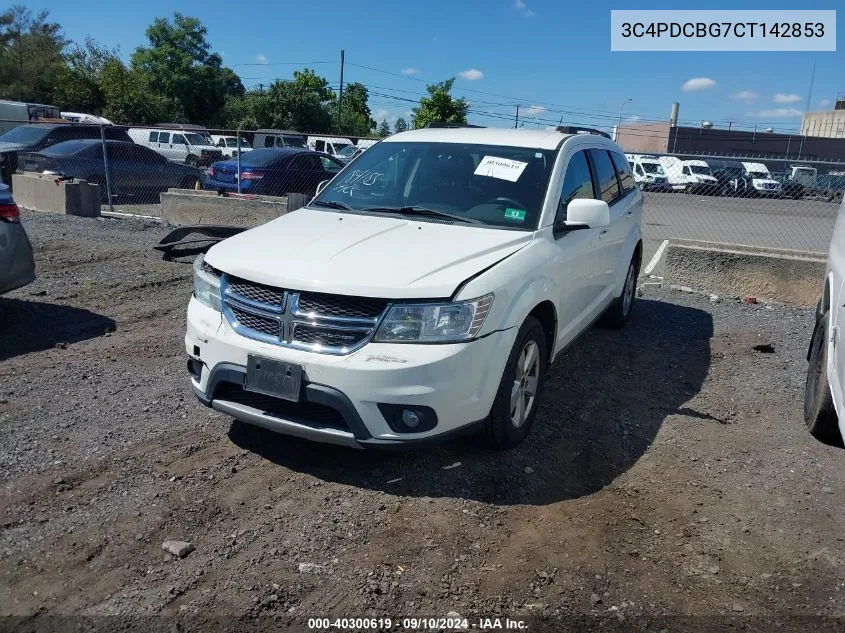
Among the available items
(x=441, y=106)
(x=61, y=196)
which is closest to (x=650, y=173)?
(x=441, y=106)

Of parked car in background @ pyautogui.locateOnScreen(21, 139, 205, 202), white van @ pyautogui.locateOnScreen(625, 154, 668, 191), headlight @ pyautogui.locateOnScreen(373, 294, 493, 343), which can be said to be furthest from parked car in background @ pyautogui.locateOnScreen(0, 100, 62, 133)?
headlight @ pyautogui.locateOnScreen(373, 294, 493, 343)

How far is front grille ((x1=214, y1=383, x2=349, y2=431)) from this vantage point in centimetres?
352

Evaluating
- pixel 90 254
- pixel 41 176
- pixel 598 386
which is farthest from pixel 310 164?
pixel 598 386

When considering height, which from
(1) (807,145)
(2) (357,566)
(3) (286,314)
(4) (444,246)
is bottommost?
(2) (357,566)

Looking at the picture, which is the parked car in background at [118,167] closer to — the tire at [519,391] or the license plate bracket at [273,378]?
the license plate bracket at [273,378]

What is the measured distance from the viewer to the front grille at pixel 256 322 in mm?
3572

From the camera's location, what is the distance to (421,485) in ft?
12.2

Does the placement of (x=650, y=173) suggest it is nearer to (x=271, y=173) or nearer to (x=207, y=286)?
(x=271, y=173)

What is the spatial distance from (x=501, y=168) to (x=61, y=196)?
10132 mm

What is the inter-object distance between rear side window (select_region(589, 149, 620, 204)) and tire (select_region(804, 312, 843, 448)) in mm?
1880

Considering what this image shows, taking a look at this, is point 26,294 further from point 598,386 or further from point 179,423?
point 598,386

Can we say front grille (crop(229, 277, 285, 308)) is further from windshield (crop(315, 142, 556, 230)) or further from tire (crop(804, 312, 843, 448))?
tire (crop(804, 312, 843, 448))

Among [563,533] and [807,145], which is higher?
[807,145]

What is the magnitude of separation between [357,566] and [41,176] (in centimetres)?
1230
